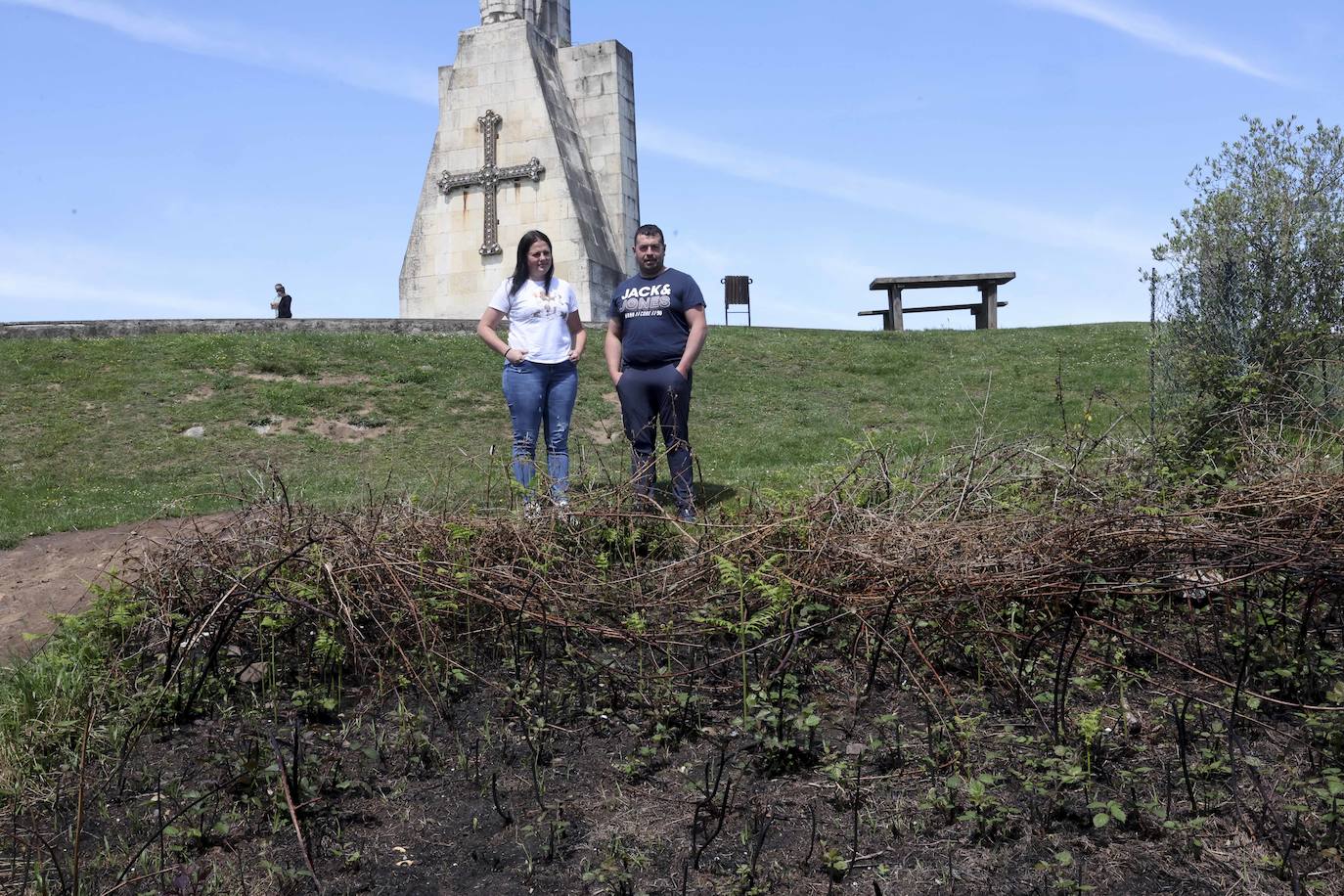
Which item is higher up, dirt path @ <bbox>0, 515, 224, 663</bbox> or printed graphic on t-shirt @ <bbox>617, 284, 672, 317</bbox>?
printed graphic on t-shirt @ <bbox>617, 284, 672, 317</bbox>

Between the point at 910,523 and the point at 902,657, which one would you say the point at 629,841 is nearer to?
the point at 902,657

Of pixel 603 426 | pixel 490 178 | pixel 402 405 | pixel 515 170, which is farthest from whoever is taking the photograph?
pixel 490 178

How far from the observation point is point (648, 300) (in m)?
6.74

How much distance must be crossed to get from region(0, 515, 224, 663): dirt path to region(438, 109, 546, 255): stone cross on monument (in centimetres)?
1198

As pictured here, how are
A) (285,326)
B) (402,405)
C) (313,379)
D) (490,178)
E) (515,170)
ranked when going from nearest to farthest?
(402,405)
(313,379)
(285,326)
(515,170)
(490,178)

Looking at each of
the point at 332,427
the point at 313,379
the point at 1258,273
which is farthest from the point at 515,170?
the point at 1258,273

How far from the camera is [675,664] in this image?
14.1ft

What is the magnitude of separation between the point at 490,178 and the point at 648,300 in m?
13.7

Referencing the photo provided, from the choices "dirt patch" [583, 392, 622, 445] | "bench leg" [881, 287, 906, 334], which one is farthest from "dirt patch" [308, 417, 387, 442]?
"bench leg" [881, 287, 906, 334]

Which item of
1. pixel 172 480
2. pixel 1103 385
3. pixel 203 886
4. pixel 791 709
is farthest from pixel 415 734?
pixel 1103 385

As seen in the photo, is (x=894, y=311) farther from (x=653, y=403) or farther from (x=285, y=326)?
(x=653, y=403)

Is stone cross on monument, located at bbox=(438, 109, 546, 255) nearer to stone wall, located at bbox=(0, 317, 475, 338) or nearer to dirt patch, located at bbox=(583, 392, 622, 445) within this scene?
stone wall, located at bbox=(0, 317, 475, 338)

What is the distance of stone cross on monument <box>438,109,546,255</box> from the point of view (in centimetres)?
1950

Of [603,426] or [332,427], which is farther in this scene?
[332,427]
